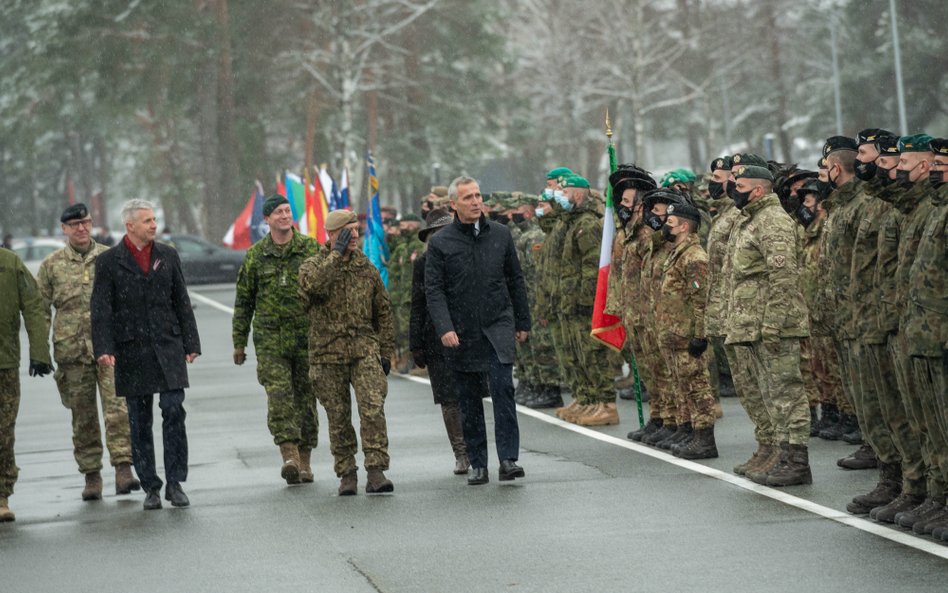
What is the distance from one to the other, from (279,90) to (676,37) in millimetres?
18469

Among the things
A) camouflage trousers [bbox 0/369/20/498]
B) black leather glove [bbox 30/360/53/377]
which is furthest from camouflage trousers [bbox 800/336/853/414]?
camouflage trousers [bbox 0/369/20/498]

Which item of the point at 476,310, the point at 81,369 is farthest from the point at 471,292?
the point at 81,369

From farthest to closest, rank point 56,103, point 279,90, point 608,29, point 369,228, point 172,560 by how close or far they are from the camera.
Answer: point 608,29
point 279,90
point 56,103
point 369,228
point 172,560

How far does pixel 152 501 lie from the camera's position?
1180 centimetres

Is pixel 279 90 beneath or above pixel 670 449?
above

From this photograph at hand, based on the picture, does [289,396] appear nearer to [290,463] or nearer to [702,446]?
[290,463]

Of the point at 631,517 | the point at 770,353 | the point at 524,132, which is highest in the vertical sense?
the point at 524,132

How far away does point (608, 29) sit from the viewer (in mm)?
68062

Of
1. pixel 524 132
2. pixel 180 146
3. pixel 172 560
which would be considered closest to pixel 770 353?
pixel 172 560

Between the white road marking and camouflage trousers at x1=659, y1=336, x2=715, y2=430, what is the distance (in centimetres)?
32

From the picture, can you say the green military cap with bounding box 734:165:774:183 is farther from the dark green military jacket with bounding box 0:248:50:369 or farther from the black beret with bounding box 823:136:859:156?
the dark green military jacket with bounding box 0:248:50:369

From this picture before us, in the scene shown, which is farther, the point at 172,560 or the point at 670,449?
the point at 670,449

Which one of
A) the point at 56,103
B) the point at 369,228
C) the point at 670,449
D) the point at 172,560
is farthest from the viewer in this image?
the point at 56,103

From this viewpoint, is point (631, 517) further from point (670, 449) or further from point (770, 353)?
point (670, 449)
